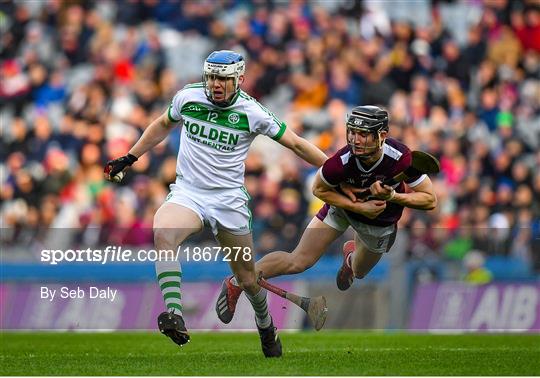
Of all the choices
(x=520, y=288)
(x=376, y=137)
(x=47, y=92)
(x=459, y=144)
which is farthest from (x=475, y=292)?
(x=47, y=92)

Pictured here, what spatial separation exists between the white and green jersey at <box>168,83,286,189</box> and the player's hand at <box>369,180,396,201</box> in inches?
37.8

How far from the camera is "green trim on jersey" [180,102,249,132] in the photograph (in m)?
12.7

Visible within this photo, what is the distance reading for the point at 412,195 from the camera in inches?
500

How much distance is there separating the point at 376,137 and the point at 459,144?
9.36 m

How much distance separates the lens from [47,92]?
2425cm

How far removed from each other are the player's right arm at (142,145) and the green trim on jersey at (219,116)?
0.29m

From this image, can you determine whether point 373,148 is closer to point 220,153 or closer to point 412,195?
point 412,195

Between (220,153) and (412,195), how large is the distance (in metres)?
1.64

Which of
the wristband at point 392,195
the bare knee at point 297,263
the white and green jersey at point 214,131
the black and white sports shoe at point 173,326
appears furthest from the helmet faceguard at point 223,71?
the black and white sports shoe at point 173,326

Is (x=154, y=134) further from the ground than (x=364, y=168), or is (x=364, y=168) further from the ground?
(x=364, y=168)

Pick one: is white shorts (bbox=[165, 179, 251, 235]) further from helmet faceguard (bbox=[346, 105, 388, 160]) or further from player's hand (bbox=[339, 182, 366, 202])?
helmet faceguard (bbox=[346, 105, 388, 160])

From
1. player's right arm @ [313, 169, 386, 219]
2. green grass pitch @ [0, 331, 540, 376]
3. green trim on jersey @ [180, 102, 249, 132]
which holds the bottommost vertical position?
green grass pitch @ [0, 331, 540, 376]

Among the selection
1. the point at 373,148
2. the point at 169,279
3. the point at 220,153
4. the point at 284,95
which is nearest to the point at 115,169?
the point at 220,153

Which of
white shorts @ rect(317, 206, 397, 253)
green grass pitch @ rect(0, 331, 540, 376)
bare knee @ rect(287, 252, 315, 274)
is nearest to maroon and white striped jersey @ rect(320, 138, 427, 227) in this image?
white shorts @ rect(317, 206, 397, 253)
